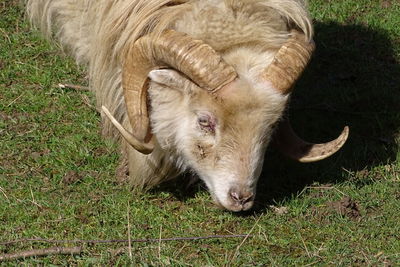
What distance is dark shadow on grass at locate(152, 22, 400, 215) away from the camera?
23.7ft

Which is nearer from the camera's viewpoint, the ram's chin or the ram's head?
the ram's head

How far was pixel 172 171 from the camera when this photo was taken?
6918 millimetres

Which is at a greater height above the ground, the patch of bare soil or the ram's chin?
the ram's chin

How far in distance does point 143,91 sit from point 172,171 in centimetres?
82

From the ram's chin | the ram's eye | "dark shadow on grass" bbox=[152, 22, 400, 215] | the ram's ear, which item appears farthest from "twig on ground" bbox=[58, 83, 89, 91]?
the ram's chin

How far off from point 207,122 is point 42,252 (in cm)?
141

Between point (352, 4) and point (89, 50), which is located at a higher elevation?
point (89, 50)

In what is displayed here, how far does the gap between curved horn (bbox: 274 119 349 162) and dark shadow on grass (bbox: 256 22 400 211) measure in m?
0.33

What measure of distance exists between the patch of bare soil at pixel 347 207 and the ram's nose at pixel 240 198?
0.84 metres

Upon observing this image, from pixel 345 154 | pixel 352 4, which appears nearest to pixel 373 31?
pixel 352 4

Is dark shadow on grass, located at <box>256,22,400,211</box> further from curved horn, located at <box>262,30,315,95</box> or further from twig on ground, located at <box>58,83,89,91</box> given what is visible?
twig on ground, located at <box>58,83,89,91</box>

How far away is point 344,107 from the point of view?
839cm

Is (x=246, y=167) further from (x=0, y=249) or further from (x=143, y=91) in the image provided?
(x=0, y=249)

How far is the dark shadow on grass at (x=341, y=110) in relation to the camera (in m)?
7.21
